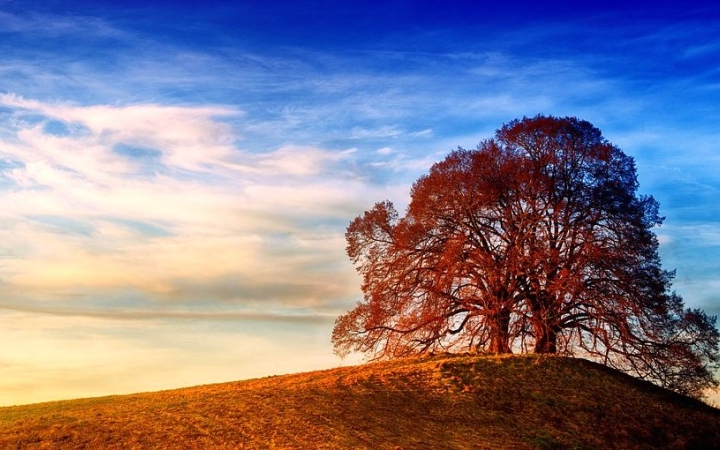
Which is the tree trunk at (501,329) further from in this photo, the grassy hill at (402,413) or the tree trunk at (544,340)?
the grassy hill at (402,413)

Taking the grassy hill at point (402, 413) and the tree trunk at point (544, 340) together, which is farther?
the tree trunk at point (544, 340)

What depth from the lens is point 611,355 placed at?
28.5 meters

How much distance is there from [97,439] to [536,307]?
17.7m

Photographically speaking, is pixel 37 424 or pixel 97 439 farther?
pixel 37 424

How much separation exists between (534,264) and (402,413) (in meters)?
10.6

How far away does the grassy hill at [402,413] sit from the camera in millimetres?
18094

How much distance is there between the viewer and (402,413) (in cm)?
2058

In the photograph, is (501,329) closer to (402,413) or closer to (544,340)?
(544,340)

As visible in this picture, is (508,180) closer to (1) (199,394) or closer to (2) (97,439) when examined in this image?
(1) (199,394)

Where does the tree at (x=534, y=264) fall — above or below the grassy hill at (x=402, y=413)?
above

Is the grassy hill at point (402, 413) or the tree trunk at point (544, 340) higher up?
the tree trunk at point (544, 340)

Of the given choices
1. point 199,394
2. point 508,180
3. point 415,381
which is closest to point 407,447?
point 415,381

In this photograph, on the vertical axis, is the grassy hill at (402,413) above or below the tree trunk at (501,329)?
below

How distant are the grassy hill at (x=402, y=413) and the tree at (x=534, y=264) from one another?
2291mm
